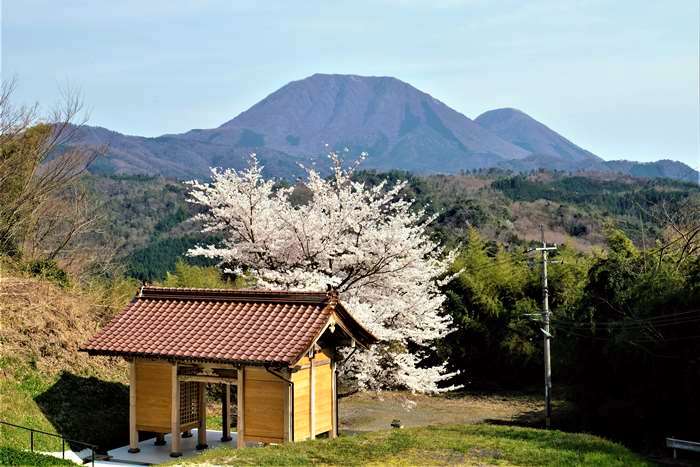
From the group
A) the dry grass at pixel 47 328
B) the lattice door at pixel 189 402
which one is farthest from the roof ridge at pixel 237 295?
the dry grass at pixel 47 328

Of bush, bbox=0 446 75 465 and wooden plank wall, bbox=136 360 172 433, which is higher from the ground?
wooden plank wall, bbox=136 360 172 433

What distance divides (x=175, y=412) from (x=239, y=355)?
194 centimetres

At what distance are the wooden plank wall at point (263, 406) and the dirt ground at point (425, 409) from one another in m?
6.57

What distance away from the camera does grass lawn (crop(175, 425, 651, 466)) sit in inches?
494

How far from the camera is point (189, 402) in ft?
51.6

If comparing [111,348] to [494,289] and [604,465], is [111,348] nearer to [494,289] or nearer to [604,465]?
[604,465]

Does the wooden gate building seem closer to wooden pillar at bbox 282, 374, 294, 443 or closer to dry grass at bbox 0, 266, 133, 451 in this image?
wooden pillar at bbox 282, 374, 294, 443

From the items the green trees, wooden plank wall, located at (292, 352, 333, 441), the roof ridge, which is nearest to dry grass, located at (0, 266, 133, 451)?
the roof ridge

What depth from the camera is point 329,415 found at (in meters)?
15.2

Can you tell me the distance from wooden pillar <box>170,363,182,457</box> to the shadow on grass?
5.78 feet

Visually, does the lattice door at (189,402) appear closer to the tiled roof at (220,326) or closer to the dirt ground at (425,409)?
the tiled roof at (220,326)

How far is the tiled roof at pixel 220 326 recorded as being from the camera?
14.0 metres

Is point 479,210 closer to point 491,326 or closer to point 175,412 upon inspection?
point 491,326

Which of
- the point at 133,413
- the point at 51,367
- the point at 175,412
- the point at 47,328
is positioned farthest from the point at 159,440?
the point at 47,328
